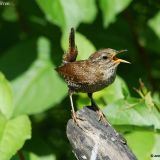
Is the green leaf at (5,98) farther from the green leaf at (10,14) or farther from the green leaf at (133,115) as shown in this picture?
the green leaf at (10,14)

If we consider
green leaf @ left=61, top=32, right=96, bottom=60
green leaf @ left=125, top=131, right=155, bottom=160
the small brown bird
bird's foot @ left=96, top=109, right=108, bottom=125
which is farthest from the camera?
green leaf @ left=61, top=32, right=96, bottom=60

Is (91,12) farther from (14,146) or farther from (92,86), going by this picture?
(14,146)

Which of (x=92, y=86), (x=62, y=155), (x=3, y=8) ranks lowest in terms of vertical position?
(x=62, y=155)

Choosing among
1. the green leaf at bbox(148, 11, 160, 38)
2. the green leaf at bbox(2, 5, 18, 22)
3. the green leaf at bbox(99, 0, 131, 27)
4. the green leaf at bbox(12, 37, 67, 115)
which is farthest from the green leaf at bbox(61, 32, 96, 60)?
the green leaf at bbox(2, 5, 18, 22)

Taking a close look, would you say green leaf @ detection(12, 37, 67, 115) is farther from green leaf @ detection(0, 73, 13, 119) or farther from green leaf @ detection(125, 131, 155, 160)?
green leaf @ detection(125, 131, 155, 160)

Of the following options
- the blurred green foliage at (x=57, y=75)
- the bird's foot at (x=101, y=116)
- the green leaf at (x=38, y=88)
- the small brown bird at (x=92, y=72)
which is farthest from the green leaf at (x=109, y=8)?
the bird's foot at (x=101, y=116)

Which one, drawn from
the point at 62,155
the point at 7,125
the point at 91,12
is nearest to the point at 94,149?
the point at 7,125
